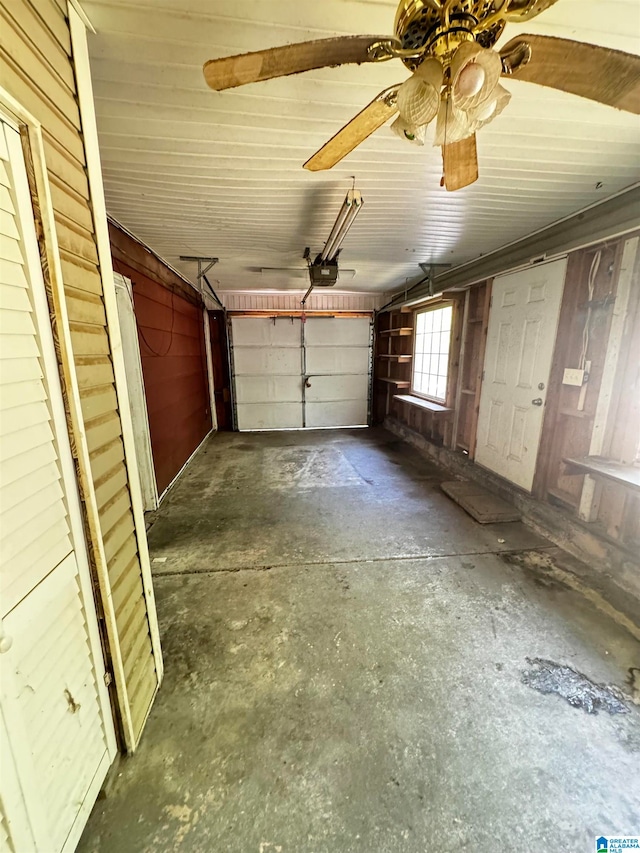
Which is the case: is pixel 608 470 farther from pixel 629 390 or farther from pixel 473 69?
pixel 473 69

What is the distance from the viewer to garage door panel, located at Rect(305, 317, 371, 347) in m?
6.53

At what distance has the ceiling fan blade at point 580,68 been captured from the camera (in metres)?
0.90

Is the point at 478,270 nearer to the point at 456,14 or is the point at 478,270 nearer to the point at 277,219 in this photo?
the point at 277,219

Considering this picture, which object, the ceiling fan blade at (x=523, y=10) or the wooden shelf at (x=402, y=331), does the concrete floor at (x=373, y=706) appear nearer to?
the ceiling fan blade at (x=523, y=10)

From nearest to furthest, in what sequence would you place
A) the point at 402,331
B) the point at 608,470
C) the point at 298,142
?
the point at 298,142
the point at 608,470
the point at 402,331

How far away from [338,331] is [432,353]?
2.14m

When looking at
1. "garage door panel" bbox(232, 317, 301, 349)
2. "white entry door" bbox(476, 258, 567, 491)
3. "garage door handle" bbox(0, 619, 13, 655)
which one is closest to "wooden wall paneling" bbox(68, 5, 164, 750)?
"garage door handle" bbox(0, 619, 13, 655)

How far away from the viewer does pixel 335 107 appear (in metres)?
1.47

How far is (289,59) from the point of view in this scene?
0.93 m

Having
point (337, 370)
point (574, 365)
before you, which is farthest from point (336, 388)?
point (574, 365)

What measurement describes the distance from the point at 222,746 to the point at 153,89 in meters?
2.65

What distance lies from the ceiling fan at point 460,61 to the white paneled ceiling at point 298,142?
305 millimetres

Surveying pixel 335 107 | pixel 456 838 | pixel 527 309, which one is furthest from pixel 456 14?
pixel 527 309

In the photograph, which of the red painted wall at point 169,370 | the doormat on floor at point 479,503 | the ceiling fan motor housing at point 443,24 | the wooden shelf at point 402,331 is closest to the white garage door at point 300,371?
the wooden shelf at point 402,331
